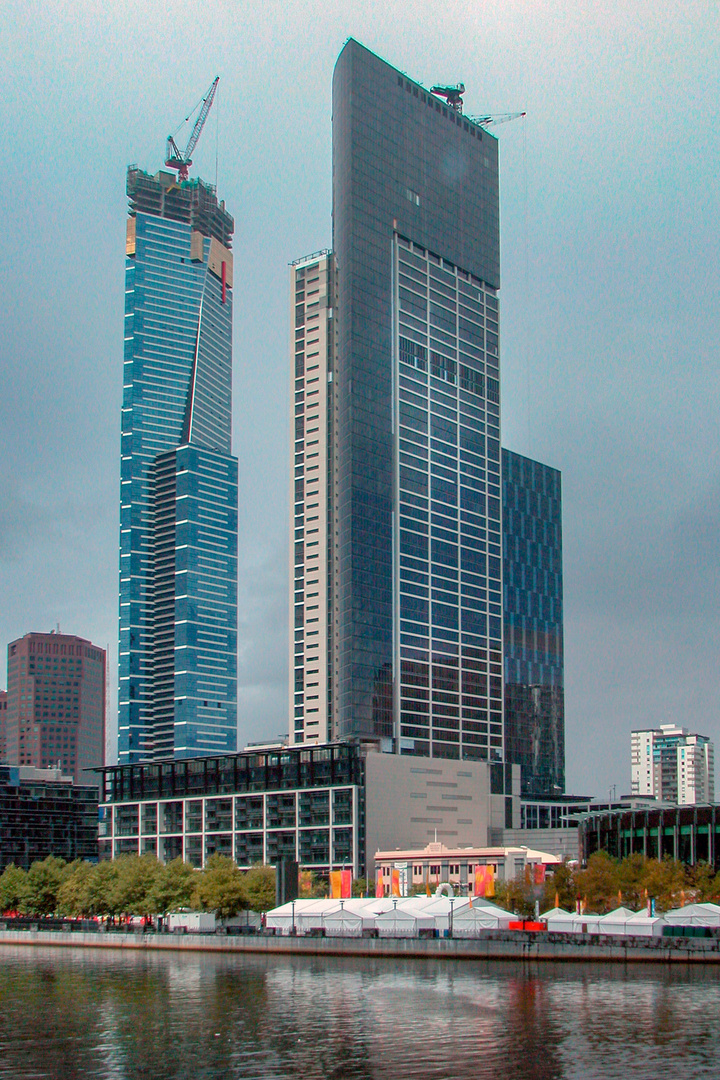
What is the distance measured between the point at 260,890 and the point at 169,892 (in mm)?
13377

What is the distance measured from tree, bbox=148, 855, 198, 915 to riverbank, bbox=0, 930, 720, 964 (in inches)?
577

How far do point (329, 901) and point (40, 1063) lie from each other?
91971 mm

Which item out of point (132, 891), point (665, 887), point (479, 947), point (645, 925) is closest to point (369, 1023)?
point (479, 947)

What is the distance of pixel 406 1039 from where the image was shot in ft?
243

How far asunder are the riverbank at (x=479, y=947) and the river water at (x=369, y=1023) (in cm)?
378

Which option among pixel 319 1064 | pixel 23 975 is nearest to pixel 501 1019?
Answer: pixel 319 1064

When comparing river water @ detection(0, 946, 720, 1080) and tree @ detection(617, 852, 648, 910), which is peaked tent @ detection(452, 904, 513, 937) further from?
tree @ detection(617, 852, 648, 910)

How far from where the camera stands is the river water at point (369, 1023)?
65625 millimetres

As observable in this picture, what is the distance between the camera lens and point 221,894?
586ft

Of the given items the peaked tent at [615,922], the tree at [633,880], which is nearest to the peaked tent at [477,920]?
the peaked tent at [615,922]

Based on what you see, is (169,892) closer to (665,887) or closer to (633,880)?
(633,880)

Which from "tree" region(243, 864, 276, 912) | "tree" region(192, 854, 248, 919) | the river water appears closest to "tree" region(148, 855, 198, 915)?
"tree" region(192, 854, 248, 919)

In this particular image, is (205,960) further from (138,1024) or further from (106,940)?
(138,1024)

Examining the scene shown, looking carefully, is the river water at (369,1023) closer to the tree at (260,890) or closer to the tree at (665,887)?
the tree at (665,887)
